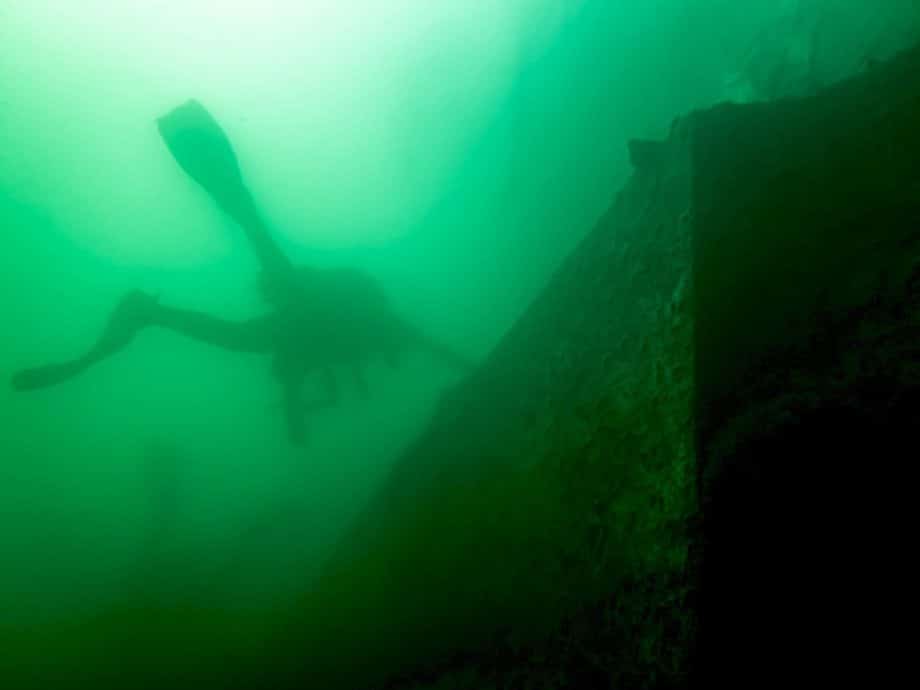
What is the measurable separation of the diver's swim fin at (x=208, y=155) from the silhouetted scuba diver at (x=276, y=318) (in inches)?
0.4

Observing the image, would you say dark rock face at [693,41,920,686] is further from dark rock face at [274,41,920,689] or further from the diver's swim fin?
the diver's swim fin

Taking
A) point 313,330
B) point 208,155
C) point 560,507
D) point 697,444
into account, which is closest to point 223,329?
point 313,330

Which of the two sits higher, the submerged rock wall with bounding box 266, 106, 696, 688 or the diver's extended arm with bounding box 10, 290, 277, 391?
the submerged rock wall with bounding box 266, 106, 696, 688

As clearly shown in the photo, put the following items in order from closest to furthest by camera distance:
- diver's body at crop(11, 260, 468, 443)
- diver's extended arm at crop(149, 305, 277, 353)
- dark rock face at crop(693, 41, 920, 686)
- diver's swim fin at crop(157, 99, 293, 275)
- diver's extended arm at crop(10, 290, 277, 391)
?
dark rock face at crop(693, 41, 920, 686), diver's extended arm at crop(10, 290, 277, 391), diver's swim fin at crop(157, 99, 293, 275), diver's extended arm at crop(149, 305, 277, 353), diver's body at crop(11, 260, 468, 443)

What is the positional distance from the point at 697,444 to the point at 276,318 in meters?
7.58

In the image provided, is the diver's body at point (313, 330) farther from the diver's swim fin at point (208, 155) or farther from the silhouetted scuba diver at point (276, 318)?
the diver's swim fin at point (208, 155)

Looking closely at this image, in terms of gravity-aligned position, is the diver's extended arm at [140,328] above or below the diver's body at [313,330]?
below

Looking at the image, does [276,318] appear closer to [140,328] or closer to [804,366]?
[140,328]

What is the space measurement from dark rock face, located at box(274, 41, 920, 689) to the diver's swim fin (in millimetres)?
5451

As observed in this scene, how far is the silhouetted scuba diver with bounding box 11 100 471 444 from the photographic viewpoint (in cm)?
595

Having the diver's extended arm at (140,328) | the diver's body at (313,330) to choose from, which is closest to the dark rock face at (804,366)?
the diver's extended arm at (140,328)

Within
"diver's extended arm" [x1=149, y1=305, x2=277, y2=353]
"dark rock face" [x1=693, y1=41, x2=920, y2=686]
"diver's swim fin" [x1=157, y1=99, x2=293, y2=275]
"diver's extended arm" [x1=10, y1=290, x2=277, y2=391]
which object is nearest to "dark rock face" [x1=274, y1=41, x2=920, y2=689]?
"dark rock face" [x1=693, y1=41, x2=920, y2=686]

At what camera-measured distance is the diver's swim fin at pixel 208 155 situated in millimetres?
5902

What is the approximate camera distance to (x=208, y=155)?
607cm
